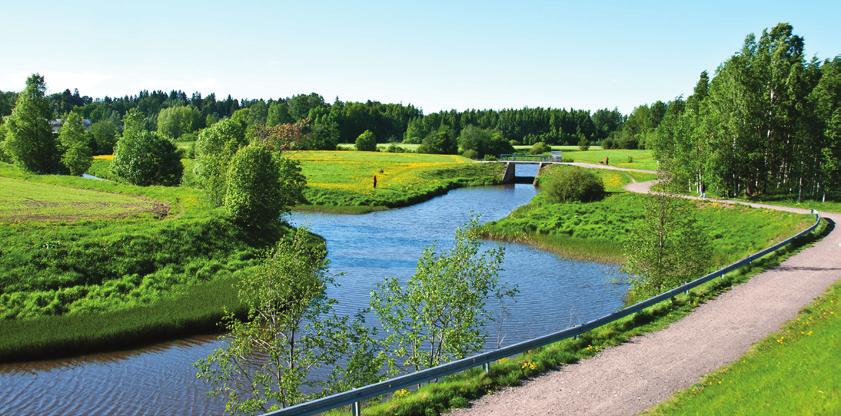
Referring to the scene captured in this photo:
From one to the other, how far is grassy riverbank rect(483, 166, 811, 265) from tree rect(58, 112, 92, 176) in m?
62.2

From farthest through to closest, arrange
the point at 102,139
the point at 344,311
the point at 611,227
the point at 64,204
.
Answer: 1. the point at 102,139
2. the point at 611,227
3. the point at 64,204
4. the point at 344,311

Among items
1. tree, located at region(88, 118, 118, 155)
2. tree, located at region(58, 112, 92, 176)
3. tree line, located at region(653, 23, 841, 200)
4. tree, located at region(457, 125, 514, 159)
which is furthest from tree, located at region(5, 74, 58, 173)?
tree, located at region(457, 125, 514, 159)

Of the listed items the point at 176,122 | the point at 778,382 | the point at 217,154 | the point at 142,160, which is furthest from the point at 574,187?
the point at 176,122

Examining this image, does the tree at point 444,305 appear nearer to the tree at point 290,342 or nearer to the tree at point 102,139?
the tree at point 290,342

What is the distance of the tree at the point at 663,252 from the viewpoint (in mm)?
28578

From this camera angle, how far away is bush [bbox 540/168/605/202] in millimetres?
68375

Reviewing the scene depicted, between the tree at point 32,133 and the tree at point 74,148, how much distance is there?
2409 millimetres

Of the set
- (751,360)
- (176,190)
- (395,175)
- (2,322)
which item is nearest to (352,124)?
(395,175)

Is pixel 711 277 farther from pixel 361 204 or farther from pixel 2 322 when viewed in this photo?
pixel 361 204

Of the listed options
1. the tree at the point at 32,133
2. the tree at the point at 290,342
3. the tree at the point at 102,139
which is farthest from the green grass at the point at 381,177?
the tree at the point at 290,342

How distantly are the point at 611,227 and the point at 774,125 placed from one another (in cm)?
1820

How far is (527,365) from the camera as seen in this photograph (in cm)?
1648

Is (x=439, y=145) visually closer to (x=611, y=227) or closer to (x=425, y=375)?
(x=611, y=227)

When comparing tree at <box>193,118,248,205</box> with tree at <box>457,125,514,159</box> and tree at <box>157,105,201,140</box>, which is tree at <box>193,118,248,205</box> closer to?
tree at <box>457,125,514,159</box>
